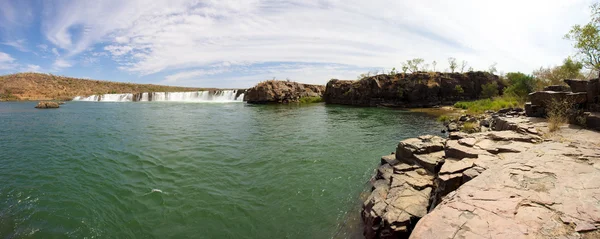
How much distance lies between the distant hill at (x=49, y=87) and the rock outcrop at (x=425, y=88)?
70.2 m

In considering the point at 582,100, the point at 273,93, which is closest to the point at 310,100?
the point at 273,93

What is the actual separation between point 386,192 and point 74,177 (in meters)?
9.02

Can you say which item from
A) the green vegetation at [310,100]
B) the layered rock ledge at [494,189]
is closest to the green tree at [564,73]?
Answer: the layered rock ledge at [494,189]

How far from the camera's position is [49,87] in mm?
68562

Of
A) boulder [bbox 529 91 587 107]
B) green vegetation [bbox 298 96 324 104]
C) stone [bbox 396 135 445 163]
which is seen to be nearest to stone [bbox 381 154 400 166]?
stone [bbox 396 135 445 163]

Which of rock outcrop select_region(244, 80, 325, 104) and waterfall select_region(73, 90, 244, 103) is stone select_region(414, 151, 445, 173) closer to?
rock outcrop select_region(244, 80, 325, 104)

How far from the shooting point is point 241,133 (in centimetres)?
1512

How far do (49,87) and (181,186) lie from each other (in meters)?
89.5

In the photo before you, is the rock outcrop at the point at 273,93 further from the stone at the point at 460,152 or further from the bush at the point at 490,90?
the stone at the point at 460,152

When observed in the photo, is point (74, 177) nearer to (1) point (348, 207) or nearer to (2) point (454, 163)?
(1) point (348, 207)

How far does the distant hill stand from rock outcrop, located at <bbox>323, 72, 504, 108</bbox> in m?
70.2

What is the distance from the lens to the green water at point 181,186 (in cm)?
524

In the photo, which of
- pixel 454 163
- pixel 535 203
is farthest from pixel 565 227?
pixel 454 163

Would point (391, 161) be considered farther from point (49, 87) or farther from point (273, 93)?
point (49, 87)
